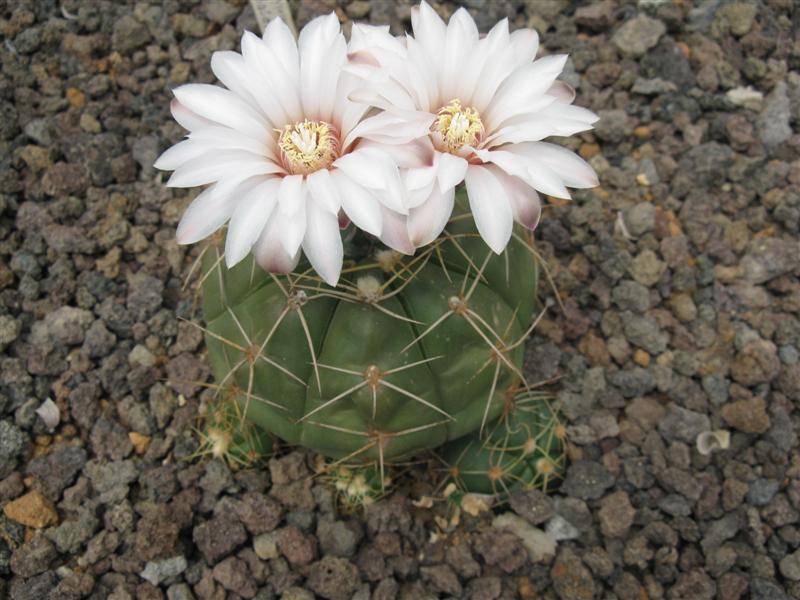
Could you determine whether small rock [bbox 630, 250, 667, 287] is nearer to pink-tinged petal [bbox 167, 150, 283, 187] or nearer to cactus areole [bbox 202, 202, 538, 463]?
cactus areole [bbox 202, 202, 538, 463]

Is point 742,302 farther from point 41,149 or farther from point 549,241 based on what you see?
point 41,149

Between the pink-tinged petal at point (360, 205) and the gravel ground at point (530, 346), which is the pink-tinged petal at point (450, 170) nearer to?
the pink-tinged petal at point (360, 205)

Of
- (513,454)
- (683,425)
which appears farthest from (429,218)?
(683,425)

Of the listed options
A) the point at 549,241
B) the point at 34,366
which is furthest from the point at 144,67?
the point at 549,241

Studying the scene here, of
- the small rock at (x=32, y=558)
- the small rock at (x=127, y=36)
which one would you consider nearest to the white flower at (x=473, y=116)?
the small rock at (x=32, y=558)

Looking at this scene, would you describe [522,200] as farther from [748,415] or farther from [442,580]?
[748,415]
